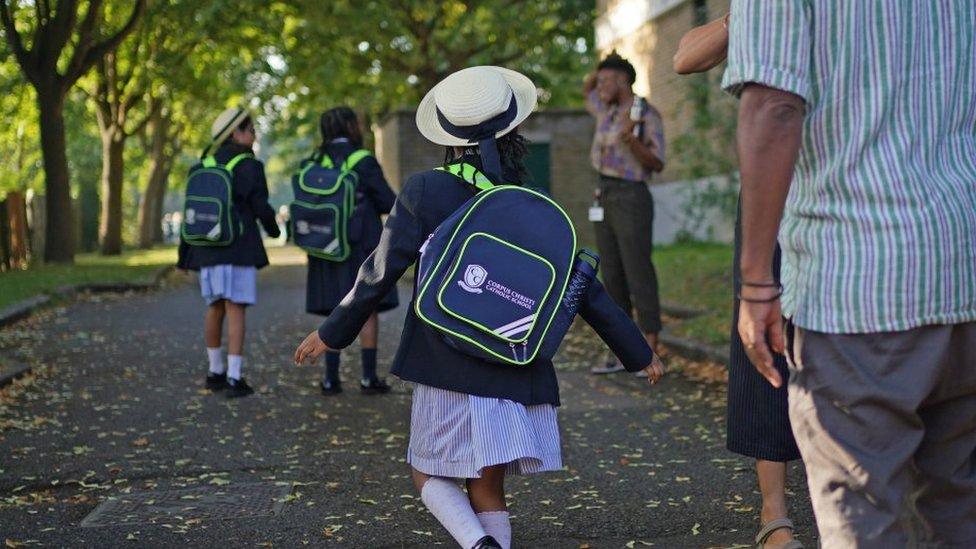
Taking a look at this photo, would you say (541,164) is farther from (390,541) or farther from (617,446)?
(390,541)

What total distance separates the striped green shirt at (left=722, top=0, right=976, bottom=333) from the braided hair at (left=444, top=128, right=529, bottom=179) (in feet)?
5.38

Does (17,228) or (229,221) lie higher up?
(229,221)

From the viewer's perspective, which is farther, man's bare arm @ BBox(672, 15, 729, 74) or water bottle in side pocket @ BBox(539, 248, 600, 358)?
water bottle in side pocket @ BBox(539, 248, 600, 358)

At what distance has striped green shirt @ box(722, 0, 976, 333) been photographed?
2477mm

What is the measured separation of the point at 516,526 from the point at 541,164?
63.9 ft

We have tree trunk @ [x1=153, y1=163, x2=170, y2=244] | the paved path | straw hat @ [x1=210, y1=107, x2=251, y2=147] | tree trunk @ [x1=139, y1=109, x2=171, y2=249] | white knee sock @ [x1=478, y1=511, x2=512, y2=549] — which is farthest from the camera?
tree trunk @ [x1=153, y1=163, x2=170, y2=244]

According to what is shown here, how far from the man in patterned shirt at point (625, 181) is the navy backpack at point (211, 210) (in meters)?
2.39

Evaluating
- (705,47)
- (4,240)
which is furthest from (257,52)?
(705,47)

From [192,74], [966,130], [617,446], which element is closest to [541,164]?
[192,74]

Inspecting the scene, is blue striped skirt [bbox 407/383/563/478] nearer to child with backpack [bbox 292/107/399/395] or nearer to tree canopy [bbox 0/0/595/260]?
child with backpack [bbox 292/107/399/395]

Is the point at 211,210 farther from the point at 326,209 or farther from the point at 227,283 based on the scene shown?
the point at 326,209

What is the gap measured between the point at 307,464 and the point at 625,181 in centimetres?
337

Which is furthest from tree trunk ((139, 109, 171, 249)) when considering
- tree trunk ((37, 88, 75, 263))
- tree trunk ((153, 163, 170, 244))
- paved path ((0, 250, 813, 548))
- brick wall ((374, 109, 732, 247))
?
paved path ((0, 250, 813, 548))

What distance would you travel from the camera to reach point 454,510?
390 centimetres
